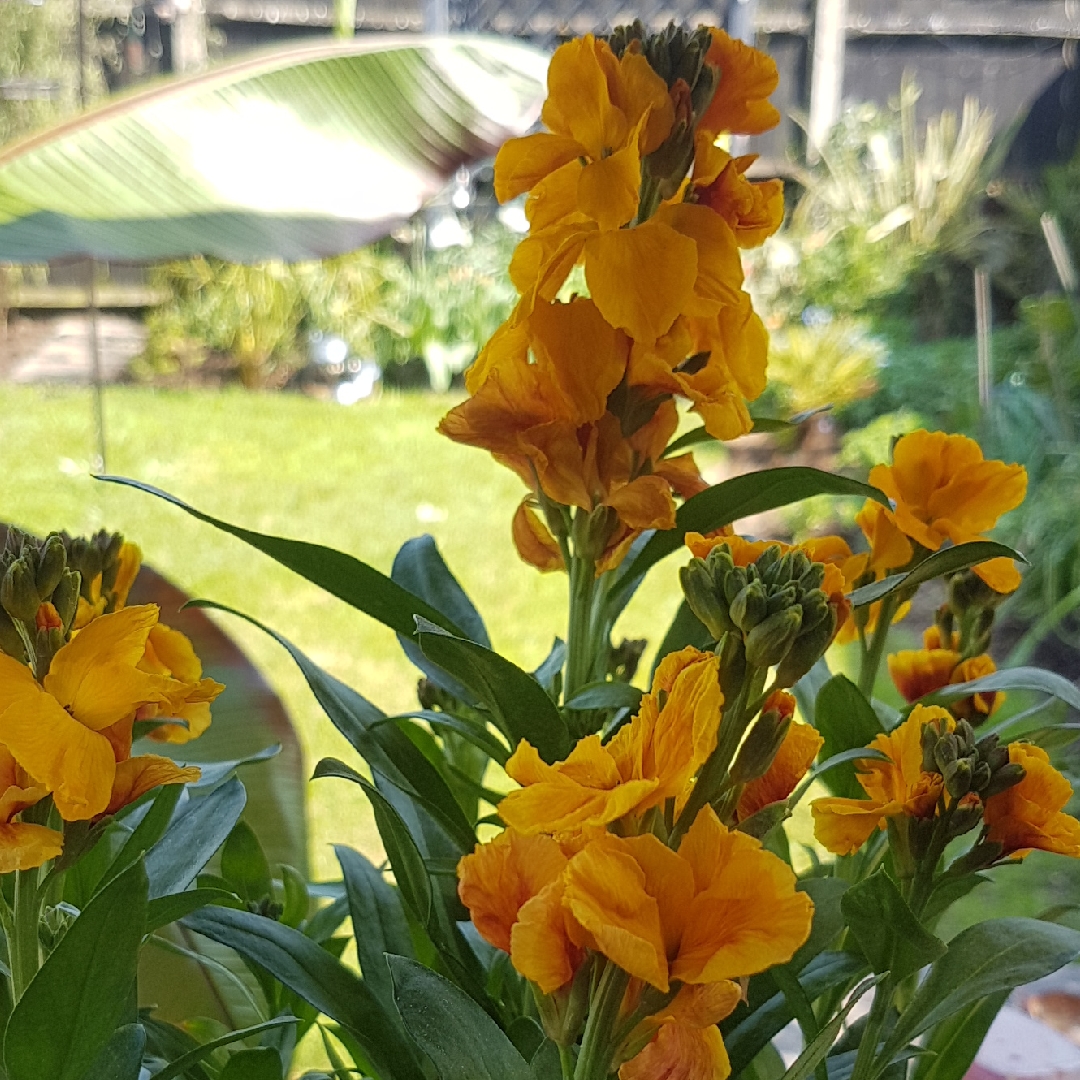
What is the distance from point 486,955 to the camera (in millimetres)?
425

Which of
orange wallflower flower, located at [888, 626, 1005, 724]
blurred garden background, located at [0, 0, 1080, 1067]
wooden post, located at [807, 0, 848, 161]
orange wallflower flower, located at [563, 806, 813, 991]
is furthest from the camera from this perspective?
wooden post, located at [807, 0, 848, 161]

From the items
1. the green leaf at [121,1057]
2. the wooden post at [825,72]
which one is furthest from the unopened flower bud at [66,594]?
the wooden post at [825,72]

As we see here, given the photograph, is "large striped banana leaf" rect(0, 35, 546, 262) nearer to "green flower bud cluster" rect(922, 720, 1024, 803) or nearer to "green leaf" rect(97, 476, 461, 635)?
"green leaf" rect(97, 476, 461, 635)

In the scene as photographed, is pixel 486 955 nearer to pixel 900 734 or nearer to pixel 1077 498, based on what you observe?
pixel 900 734

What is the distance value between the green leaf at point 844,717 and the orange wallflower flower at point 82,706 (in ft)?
0.66

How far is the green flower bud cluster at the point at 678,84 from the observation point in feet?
1.11

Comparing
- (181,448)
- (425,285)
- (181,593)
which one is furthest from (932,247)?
(181,593)

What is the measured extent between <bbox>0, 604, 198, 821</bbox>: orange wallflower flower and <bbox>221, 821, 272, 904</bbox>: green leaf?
6.3 inches

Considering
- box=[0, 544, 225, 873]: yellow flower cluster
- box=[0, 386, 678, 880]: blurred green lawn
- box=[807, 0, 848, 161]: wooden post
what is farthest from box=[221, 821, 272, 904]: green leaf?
box=[807, 0, 848, 161]: wooden post

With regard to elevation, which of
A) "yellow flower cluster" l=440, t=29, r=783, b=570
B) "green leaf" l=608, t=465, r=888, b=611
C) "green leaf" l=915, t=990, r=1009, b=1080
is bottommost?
"green leaf" l=915, t=990, r=1009, b=1080

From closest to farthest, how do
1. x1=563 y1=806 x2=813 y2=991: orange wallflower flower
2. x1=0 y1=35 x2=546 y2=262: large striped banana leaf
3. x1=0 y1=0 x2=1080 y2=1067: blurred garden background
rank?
x1=563 y1=806 x2=813 y2=991: orange wallflower flower → x1=0 y1=35 x2=546 y2=262: large striped banana leaf → x1=0 y1=0 x2=1080 y2=1067: blurred garden background

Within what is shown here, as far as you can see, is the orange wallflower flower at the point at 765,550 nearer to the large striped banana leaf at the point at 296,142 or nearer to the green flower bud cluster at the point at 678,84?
the green flower bud cluster at the point at 678,84

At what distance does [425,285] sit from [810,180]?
4.15 ft

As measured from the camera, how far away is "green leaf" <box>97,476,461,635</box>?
0.35m
